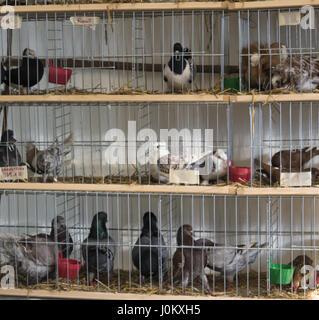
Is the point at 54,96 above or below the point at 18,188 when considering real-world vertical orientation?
above

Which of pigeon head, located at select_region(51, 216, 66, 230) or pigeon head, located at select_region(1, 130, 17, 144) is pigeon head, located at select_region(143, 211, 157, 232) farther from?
pigeon head, located at select_region(1, 130, 17, 144)

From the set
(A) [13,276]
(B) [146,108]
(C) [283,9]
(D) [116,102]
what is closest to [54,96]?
(D) [116,102]

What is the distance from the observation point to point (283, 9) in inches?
111

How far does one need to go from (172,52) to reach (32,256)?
1193mm

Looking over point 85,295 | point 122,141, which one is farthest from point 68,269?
point 122,141

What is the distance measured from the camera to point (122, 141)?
3045mm

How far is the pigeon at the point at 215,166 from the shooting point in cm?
281

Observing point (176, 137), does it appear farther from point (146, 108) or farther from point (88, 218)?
point (88, 218)

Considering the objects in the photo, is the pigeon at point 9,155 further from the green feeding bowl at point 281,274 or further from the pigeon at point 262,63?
the green feeding bowl at point 281,274

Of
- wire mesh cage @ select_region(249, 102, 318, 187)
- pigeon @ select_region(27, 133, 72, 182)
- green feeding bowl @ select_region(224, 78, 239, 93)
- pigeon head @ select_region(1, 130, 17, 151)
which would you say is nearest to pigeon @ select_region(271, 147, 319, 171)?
wire mesh cage @ select_region(249, 102, 318, 187)

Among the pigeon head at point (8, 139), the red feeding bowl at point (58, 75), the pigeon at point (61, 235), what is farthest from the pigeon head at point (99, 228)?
the red feeding bowl at point (58, 75)

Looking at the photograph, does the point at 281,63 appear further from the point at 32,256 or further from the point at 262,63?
the point at 32,256

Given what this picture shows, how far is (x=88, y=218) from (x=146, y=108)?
698 millimetres

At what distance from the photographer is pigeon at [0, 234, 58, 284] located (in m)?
2.91
